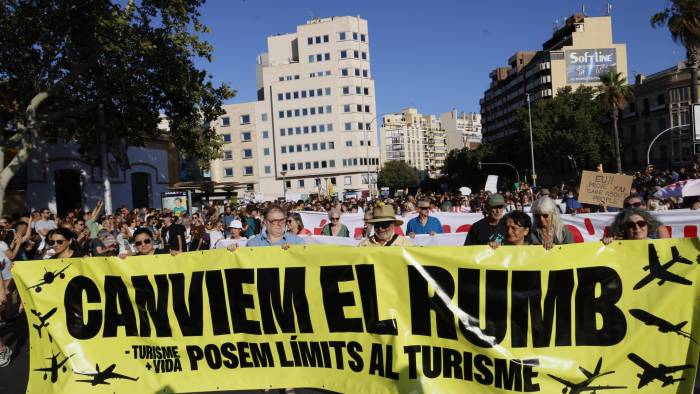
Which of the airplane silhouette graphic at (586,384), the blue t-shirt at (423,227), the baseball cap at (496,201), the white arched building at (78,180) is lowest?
the airplane silhouette graphic at (586,384)

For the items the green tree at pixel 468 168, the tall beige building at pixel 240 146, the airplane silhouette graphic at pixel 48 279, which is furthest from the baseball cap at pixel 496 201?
the tall beige building at pixel 240 146

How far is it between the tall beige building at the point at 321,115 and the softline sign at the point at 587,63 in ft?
100

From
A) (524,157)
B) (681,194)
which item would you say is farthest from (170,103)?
(524,157)

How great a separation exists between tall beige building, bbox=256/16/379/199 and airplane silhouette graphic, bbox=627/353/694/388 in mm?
83974

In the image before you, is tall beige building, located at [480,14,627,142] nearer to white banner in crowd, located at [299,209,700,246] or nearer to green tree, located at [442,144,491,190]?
green tree, located at [442,144,491,190]

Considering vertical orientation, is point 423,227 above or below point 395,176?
below

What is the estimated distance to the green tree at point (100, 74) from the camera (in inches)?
672

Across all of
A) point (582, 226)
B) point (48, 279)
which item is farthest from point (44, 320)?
point (582, 226)

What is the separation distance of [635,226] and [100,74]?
783 inches

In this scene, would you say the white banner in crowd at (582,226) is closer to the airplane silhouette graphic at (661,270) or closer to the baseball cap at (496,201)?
the baseball cap at (496,201)

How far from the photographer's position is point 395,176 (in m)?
107

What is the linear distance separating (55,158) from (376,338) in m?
25.8

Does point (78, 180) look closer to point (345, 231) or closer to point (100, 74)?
point (100, 74)

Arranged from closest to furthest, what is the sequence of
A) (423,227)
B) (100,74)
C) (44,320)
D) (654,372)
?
(654,372), (44,320), (423,227), (100,74)
